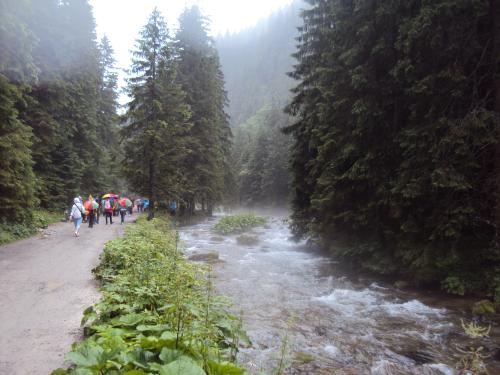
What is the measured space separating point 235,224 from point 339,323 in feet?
66.9

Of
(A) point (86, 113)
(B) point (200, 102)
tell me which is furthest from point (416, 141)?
(A) point (86, 113)

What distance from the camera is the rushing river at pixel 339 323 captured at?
6516mm

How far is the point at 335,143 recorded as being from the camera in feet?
48.2

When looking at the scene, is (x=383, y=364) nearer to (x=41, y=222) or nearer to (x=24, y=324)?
(x=24, y=324)

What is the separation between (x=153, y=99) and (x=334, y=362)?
68.9 ft

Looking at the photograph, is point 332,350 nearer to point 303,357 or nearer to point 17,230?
point 303,357

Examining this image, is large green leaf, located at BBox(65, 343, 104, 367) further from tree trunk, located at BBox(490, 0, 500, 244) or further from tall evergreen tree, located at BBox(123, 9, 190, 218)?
tall evergreen tree, located at BBox(123, 9, 190, 218)

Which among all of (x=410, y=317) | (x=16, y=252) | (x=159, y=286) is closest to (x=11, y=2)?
(x=16, y=252)

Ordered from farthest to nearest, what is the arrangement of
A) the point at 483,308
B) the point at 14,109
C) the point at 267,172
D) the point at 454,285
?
1. the point at 267,172
2. the point at 14,109
3. the point at 454,285
4. the point at 483,308

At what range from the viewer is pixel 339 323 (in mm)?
8562

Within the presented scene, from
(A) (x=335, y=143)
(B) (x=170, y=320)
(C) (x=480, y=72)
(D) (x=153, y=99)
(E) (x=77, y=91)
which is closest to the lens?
(B) (x=170, y=320)

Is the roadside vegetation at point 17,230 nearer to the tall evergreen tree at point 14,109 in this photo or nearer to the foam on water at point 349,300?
the tall evergreen tree at point 14,109

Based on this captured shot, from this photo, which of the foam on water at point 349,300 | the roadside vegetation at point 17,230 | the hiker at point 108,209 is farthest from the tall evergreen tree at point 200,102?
the foam on water at point 349,300

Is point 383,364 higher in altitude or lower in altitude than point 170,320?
lower
